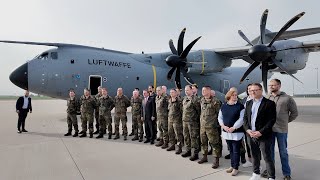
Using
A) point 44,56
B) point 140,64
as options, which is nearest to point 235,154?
point 44,56

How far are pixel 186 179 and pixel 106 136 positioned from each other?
18.2ft

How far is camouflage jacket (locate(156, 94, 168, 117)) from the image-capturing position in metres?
7.91

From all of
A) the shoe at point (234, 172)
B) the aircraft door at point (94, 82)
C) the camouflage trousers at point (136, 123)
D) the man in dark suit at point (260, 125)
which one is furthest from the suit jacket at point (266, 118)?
the aircraft door at point (94, 82)

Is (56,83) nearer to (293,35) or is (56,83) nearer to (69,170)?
(69,170)

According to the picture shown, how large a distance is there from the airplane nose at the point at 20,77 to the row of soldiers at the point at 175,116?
173 inches

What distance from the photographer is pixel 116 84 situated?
15.0 metres

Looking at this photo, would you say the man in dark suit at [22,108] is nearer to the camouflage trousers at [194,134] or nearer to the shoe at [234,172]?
the camouflage trousers at [194,134]

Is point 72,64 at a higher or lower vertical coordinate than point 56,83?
higher

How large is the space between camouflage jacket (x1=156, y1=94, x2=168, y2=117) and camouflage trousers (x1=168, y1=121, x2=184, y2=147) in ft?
2.19

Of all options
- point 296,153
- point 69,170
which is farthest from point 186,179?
point 296,153

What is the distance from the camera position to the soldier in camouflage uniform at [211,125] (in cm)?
572

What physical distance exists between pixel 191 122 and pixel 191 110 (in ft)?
Result: 0.96

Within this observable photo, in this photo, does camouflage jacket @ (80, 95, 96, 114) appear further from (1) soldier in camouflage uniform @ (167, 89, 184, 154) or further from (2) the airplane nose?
(2) the airplane nose

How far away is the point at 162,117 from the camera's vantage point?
7.88 meters
